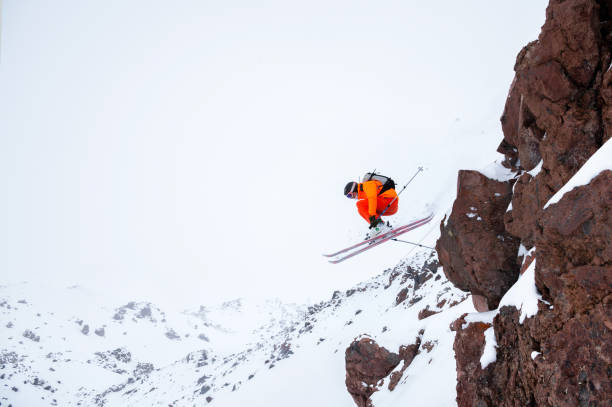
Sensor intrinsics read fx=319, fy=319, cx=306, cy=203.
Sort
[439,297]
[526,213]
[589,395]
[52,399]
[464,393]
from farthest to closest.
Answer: [52,399], [439,297], [526,213], [464,393], [589,395]

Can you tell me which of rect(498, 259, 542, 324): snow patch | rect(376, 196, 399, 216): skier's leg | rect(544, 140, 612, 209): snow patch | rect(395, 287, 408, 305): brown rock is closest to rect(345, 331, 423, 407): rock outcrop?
rect(376, 196, 399, 216): skier's leg

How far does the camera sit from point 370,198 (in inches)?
407

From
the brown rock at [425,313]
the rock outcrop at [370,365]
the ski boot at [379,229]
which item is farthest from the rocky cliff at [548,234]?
the brown rock at [425,313]

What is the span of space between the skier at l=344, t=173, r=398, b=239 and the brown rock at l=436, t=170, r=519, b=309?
3.02 meters

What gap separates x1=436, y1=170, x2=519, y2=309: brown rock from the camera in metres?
6.84

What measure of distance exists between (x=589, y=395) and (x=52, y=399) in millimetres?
58047

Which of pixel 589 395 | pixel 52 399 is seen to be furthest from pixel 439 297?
pixel 52 399

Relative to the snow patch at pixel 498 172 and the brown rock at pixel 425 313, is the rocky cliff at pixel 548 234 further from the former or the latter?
the brown rock at pixel 425 313

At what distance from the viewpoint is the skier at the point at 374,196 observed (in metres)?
10.2

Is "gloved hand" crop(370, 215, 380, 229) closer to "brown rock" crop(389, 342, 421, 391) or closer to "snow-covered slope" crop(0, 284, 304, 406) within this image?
"brown rock" crop(389, 342, 421, 391)

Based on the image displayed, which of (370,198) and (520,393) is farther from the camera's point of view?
(370,198)

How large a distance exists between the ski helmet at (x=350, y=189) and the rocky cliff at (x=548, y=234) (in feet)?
11.4

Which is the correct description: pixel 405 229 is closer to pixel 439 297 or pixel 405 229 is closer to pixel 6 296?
pixel 439 297

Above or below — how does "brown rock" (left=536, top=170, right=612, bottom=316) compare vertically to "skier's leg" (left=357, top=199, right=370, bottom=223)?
below
